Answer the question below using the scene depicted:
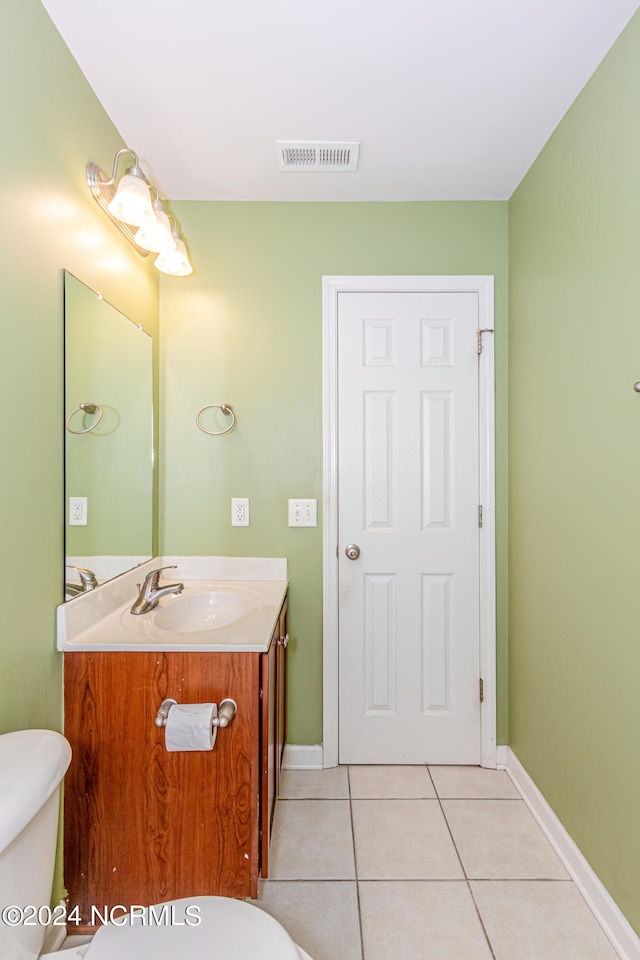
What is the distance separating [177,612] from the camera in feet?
5.65

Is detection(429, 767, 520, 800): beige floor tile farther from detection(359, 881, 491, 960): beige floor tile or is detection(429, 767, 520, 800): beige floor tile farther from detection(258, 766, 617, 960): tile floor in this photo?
detection(359, 881, 491, 960): beige floor tile

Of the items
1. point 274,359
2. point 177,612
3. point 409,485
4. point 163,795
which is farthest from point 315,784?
point 274,359

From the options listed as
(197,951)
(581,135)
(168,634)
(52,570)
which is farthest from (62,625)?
(581,135)

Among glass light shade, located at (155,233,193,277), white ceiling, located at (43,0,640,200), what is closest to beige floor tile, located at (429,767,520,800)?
glass light shade, located at (155,233,193,277)

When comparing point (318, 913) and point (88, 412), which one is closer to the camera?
point (318, 913)

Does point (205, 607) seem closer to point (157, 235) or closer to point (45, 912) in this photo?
point (45, 912)

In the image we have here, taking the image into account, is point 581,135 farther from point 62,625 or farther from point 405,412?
point 62,625

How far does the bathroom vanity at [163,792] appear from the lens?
1.30 meters

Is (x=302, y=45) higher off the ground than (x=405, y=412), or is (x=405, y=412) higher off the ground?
(x=302, y=45)

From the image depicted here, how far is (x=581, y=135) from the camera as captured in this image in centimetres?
147

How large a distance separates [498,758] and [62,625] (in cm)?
183

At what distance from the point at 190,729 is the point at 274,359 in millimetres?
1430

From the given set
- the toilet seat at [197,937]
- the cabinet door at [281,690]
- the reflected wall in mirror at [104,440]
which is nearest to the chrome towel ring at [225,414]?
the reflected wall in mirror at [104,440]

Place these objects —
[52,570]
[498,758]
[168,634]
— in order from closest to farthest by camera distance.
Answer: [52,570] < [168,634] < [498,758]
